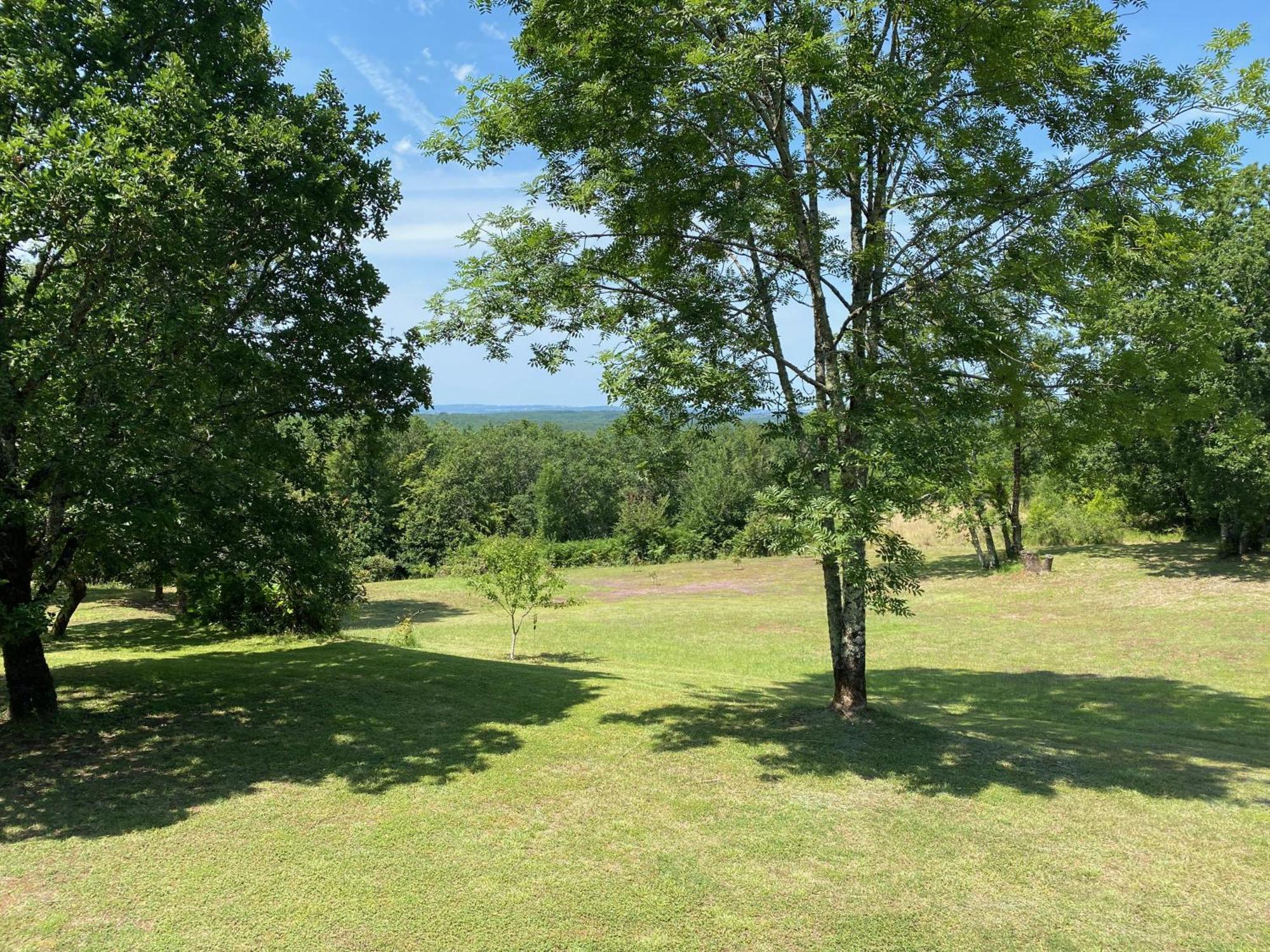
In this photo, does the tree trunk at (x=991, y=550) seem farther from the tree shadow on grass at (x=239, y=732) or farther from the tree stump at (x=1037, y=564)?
the tree shadow on grass at (x=239, y=732)

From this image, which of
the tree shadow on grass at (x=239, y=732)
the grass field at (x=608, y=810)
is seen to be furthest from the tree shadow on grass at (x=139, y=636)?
the tree shadow on grass at (x=239, y=732)

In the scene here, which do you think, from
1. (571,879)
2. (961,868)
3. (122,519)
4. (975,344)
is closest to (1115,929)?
(961,868)

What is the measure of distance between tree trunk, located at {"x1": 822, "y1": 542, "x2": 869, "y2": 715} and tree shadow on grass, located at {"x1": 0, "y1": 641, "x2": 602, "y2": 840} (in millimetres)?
3687

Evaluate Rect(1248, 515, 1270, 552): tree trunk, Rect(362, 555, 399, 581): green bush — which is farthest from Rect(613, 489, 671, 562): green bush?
Rect(1248, 515, 1270, 552): tree trunk

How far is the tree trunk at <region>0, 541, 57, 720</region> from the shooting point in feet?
23.9

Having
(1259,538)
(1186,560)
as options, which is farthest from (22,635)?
(1259,538)

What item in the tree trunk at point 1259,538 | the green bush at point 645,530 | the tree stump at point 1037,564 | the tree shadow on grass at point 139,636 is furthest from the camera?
the green bush at point 645,530

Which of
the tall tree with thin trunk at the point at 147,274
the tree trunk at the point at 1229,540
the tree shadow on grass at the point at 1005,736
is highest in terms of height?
the tall tree with thin trunk at the point at 147,274

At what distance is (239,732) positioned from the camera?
8750 millimetres

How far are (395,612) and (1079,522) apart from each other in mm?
31136

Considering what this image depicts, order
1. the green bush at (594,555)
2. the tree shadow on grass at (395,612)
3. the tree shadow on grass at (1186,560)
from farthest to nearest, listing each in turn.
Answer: the green bush at (594,555) < the tree shadow on grass at (1186,560) < the tree shadow on grass at (395,612)

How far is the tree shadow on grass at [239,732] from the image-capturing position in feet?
22.5

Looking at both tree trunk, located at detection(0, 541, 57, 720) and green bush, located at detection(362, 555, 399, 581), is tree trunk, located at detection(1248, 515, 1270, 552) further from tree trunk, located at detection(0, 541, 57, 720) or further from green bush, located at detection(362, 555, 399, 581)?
green bush, located at detection(362, 555, 399, 581)

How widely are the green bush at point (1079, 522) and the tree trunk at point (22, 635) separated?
124 feet
